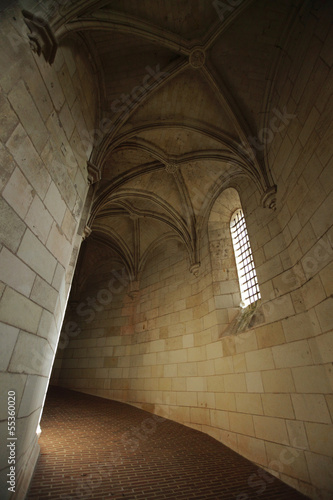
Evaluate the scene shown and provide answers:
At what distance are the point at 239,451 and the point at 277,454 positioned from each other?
111cm

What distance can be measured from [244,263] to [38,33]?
6288 millimetres

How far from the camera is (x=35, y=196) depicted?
298cm

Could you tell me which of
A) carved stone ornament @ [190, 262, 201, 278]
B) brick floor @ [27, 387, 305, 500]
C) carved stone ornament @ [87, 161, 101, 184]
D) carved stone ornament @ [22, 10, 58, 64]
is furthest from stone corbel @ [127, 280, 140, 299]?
carved stone ornament @ [22, 10, 58, 64]

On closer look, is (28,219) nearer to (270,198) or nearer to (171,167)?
(270,198)

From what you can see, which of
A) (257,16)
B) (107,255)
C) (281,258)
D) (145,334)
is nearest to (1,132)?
(281,258)

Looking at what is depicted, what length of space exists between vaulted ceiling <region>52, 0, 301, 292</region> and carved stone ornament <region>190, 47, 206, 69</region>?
0.07 ft

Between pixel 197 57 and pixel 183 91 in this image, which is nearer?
pixel 197 57

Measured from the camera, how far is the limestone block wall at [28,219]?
2.42 metres

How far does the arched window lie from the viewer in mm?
6473

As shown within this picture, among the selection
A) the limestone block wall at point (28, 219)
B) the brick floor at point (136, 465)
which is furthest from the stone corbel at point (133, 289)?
the limestone block wall at point (28, 219)

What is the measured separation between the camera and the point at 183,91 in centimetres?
670

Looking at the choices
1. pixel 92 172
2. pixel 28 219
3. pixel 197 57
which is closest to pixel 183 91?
pixel 197 57

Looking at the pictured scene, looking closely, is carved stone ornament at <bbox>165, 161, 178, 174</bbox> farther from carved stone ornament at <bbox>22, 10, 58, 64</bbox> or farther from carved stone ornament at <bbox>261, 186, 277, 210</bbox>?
carved stone ornament at <bbox>22, 10, 58, 64</bbox>

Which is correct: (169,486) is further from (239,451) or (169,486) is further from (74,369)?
(74,369)
